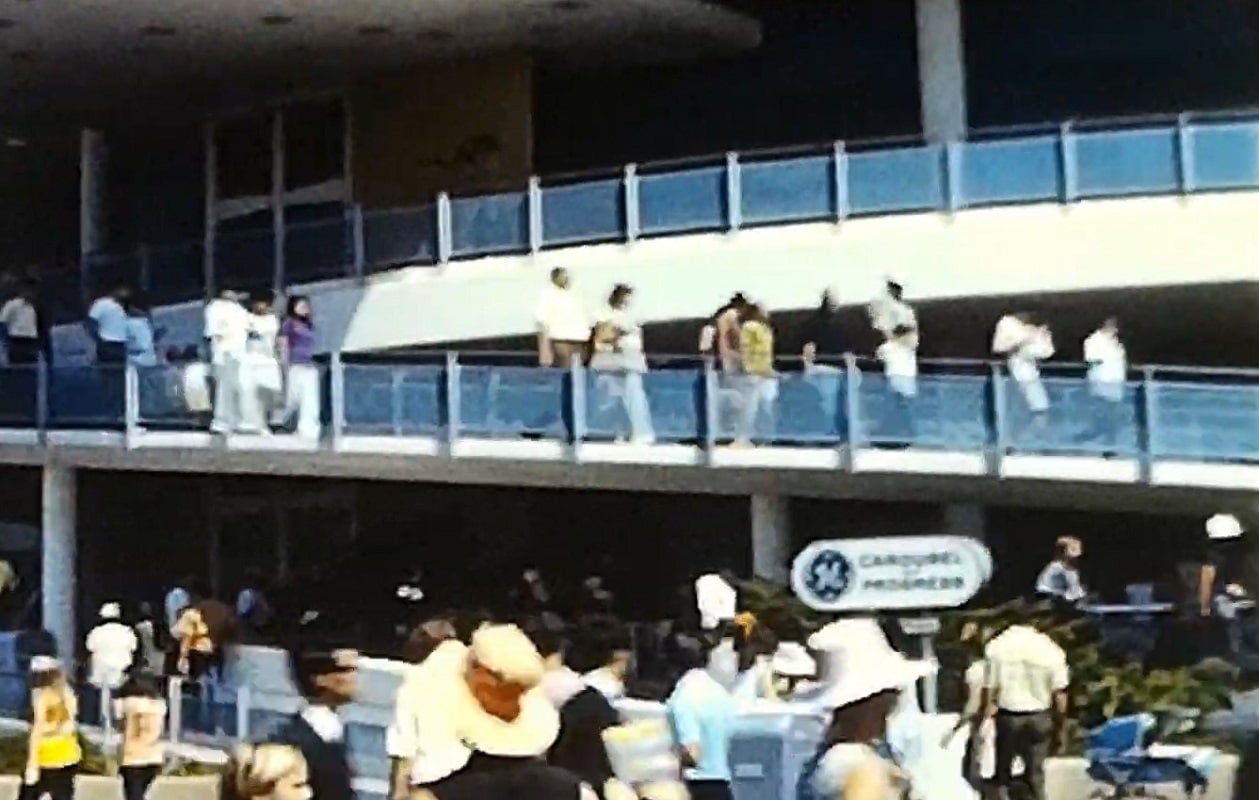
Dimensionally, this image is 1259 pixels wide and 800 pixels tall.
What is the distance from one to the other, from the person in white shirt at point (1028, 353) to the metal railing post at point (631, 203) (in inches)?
21.8

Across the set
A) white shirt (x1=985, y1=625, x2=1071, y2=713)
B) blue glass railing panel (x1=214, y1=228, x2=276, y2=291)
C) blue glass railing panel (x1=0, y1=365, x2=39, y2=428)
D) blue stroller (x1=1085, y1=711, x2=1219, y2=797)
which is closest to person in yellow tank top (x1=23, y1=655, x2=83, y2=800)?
blue glass railing panel (x1=0, y1=365, x2=39, y2=428)

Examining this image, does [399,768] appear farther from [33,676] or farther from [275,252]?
[275,252]

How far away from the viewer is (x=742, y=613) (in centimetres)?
222

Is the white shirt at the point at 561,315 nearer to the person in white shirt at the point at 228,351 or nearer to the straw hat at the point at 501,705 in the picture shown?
the person in white shirt at the point at 228,351

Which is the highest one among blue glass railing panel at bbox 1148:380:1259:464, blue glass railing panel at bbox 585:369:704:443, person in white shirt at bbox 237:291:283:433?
person in white shirt at bbox 237:291:283:433

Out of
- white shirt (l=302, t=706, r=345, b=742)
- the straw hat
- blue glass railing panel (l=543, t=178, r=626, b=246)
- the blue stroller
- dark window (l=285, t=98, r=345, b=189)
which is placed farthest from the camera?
dark window (l=285, t=98, r=345, b=189)

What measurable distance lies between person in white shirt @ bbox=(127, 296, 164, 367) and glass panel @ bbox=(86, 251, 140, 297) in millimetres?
40

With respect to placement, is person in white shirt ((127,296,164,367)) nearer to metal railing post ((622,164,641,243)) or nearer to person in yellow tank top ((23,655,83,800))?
person in yellow tank top ((23,655,83,800))

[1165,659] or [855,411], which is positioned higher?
[855,411]

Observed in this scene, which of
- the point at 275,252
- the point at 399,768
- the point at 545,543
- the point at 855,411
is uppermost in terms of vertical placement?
the point at 275,252

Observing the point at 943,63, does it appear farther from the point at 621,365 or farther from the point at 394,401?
the point at 394,401

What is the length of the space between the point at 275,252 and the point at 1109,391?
50.9 inches

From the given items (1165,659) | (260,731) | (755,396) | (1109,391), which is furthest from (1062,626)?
(260,731)

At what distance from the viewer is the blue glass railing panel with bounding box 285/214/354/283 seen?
2875 millimetres
